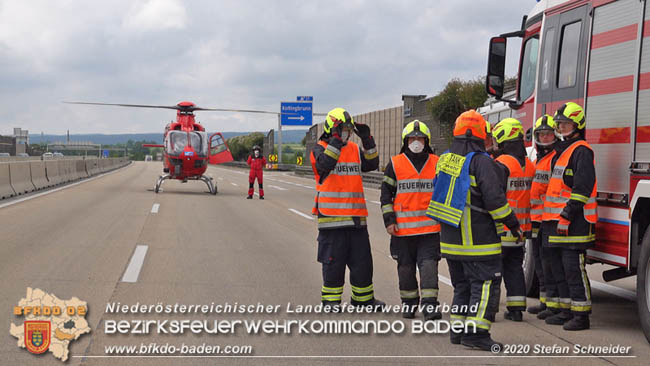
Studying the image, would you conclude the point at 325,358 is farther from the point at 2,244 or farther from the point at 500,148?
the point at 2,244

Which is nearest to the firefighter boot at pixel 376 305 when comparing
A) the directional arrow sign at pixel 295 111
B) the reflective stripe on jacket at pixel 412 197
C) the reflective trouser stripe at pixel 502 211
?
the reflective stripe on jacket at pixel 412 197

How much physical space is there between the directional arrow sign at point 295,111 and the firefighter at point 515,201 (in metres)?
48.4

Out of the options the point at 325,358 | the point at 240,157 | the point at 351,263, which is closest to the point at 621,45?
the point at 351,263

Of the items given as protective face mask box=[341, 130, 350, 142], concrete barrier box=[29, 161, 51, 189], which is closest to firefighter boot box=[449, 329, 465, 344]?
protective face mask box=[341, 130, 350, 142]

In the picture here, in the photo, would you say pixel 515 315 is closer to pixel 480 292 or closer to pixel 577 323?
pixel 577 323

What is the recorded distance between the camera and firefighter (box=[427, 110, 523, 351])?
5.47 m

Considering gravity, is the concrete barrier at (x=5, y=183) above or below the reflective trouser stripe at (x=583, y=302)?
below

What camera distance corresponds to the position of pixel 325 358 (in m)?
5.21

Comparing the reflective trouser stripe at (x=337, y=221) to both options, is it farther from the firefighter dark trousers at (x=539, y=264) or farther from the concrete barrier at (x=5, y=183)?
the concrete barrier at (x=5, y=183)

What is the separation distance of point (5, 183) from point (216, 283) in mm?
15423

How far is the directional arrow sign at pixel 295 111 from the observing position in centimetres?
5503

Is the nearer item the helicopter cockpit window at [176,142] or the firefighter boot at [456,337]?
the firefighter boot at [456,337]

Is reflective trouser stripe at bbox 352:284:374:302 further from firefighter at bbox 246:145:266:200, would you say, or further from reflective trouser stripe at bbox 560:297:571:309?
firefighter at bbox 246:145:266:200

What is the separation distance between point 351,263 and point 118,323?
219 cm
